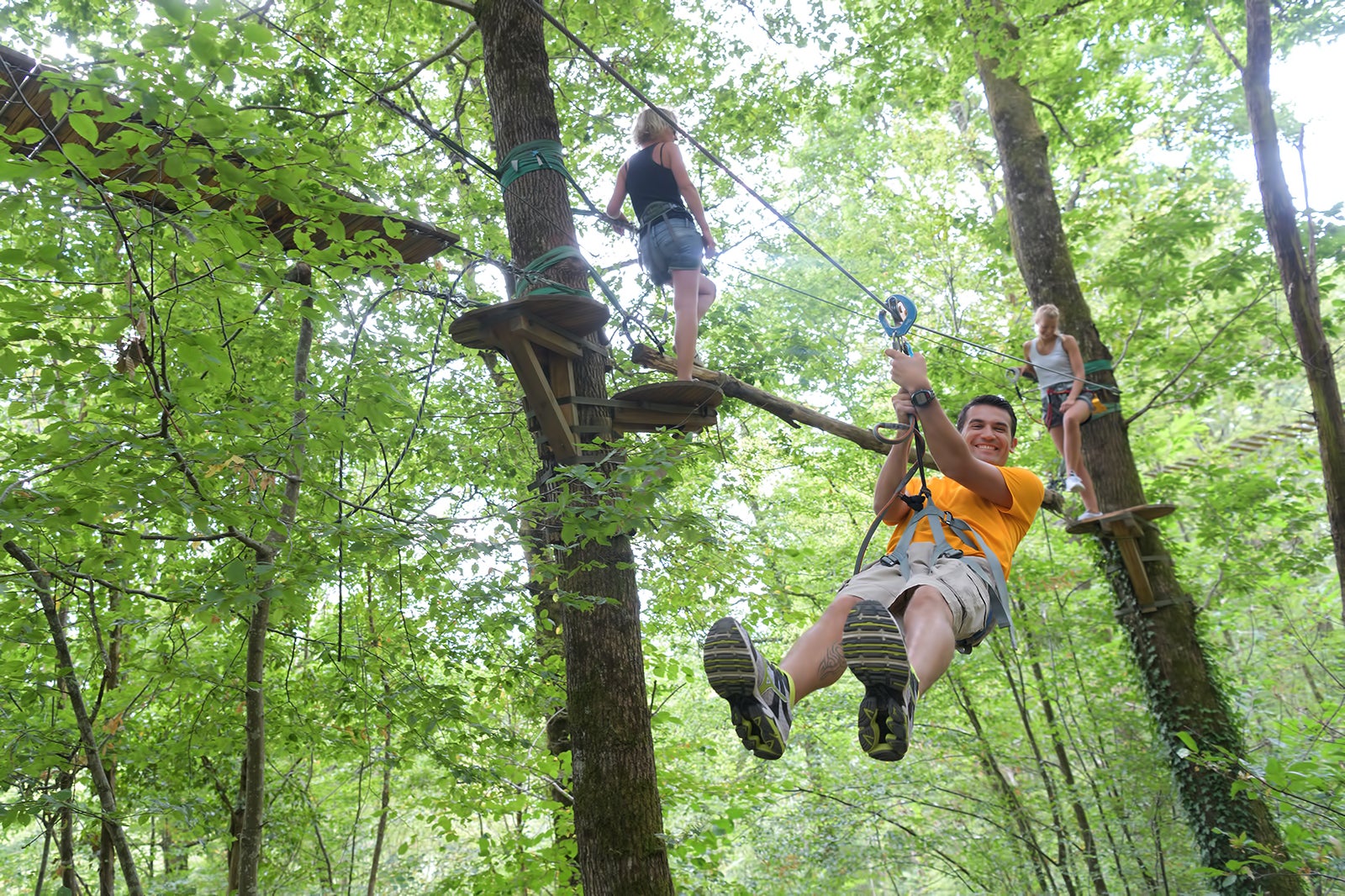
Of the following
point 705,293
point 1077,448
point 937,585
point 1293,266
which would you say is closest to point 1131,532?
point 1077,448

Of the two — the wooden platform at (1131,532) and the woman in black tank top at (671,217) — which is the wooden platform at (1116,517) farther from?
the woman in black tank top at (671,217)

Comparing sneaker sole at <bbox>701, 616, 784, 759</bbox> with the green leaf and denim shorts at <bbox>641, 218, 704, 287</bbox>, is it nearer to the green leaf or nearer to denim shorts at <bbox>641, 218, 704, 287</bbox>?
the green leaf

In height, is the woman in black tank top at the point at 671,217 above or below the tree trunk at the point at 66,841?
above

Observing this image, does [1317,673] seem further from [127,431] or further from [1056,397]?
[127,431]

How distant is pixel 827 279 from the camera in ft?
39.8

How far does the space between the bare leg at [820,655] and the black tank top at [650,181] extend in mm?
2187

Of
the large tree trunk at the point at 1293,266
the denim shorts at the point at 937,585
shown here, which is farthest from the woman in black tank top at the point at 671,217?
the large tree trunk at the point at 1293,266

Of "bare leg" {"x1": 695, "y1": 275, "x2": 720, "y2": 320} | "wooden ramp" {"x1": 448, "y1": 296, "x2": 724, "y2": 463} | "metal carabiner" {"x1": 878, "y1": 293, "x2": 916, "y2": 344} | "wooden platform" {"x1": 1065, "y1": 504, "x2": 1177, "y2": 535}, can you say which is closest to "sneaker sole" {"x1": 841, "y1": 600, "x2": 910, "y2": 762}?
"metal carabiner" {"x1": 878, "y1": 293, "x2": 916, "y2": 344}

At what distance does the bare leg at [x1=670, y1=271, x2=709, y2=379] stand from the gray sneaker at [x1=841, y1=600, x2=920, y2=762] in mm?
2214

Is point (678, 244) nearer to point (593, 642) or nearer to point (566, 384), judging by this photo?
point (566, 384)

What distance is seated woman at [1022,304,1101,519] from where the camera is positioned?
220 inches

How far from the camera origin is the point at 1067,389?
18.9ft

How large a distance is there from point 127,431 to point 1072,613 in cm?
726

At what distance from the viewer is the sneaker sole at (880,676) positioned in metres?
1.91
